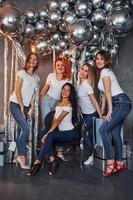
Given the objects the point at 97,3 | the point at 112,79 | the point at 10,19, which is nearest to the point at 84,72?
the point at 112,79

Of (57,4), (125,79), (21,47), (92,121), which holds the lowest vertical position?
(92,121)

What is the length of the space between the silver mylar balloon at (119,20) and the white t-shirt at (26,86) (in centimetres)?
114

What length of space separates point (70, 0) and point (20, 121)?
63.1 inches

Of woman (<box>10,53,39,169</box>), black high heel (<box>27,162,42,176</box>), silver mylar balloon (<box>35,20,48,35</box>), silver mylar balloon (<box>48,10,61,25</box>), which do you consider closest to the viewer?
black high heel (<box>27,162,42,176</box>)

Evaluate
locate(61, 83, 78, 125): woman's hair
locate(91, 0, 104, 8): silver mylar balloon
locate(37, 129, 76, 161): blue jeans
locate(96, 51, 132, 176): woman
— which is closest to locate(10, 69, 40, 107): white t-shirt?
locate(61, 83, 78, 125): woman's hair

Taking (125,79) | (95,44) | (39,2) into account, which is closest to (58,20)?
(95,44)

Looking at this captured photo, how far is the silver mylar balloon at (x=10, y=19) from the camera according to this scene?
4.29m

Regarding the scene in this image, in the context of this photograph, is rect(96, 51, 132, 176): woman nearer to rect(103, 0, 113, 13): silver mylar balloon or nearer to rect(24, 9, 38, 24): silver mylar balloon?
rect(103, 0, 113, 13): silver mylar balloon

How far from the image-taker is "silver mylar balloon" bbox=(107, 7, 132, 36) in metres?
4.18

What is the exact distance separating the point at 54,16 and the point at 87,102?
1.14 m

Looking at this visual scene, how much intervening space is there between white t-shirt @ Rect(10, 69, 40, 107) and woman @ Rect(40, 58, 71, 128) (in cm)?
30

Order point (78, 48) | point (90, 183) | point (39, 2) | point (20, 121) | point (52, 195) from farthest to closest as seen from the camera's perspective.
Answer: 1. point (39, 2)
2. point (78, 48)
3. point (20, 121)
4. point (90, 183)
5. point (52, 195)

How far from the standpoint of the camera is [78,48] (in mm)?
4809

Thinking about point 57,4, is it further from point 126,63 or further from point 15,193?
point 15,193
